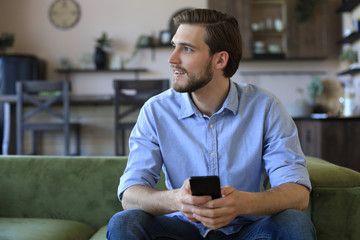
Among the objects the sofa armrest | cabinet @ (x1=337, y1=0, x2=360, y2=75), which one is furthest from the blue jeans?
cabinet @ (x1=337, y1=0, x2=360, y2=75)

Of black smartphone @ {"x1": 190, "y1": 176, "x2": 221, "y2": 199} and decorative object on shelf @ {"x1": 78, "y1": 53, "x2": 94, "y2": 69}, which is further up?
decorative object on shelf @ {"x1": 78, "y1": 53, "x2": 94, "y2": 69}

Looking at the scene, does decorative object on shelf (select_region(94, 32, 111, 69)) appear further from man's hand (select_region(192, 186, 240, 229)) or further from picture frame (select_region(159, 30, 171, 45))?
man's hand (select_region(192, 186, 240, 229))

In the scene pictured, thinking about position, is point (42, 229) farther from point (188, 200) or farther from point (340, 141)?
point (340, 141)

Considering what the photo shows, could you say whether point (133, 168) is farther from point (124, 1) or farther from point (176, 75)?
point (124, 1)

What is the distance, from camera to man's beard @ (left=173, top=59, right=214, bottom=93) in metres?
1.33

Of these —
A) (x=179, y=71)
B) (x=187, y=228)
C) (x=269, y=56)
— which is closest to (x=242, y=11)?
(x=269, y=56)

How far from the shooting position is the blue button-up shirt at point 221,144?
1.27 m

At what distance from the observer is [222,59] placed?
1400 millimetres

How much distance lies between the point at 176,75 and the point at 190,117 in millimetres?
148

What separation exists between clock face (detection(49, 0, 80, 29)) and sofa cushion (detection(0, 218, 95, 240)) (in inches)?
170

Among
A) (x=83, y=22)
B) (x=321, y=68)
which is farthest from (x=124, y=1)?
Answer: (x=321, y=68)

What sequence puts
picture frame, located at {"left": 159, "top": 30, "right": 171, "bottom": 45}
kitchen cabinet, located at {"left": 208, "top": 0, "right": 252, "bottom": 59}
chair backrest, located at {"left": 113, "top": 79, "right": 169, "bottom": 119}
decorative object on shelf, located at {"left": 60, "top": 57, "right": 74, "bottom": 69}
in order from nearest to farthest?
1. chair backrest, located at {"left": 113, "top": 79, "right": 169, "bottom": 119}
2. kitchen cabinet, located at {"left": 208, "top": 0, "right": 252, "bottom": 59}
3. picture frame, located at {"left": 159, "top": 30, "right": 171, "bottom": 45}
4. decorative object on shelf, located at {"left": 60, "top": 57, "right": 74, "bottom": 69}

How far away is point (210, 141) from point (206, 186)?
295 mm

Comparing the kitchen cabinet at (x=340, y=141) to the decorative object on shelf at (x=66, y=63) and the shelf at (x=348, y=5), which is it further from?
the decorative object on shelf at (x=66, y=63)
